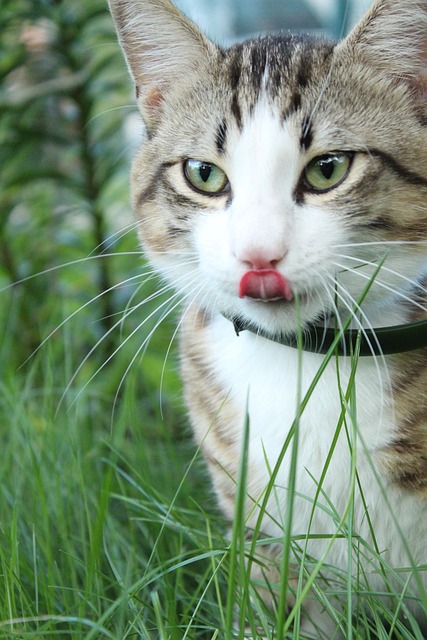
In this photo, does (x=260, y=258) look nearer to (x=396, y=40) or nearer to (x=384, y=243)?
(x=384, y=243)

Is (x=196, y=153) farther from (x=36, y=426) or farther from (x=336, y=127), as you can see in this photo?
(x=36, y=426)

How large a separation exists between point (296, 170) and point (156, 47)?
17.0 inches

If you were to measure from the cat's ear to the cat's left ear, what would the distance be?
0.89 ft

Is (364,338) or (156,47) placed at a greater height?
(156,47)

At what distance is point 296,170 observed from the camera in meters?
1.14

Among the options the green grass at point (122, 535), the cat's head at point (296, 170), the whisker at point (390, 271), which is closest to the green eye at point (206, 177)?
the cat's head at point (296, 170)

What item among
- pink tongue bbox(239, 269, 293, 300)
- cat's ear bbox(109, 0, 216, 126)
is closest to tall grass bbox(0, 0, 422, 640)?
cat's ear bbox(109, 0, 216, 126)

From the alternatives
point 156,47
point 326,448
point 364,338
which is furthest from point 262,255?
point 156,47

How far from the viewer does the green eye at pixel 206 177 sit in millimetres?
1225

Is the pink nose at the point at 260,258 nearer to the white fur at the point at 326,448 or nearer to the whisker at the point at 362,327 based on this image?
the whisker at the point at 362,327

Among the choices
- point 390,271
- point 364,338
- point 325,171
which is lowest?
point 364,338

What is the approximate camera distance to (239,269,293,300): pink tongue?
42.8 inches

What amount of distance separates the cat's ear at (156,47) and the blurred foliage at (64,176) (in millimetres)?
770

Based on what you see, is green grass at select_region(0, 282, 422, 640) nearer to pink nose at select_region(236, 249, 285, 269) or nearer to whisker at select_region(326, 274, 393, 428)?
whisker at select_region(326, 274, 393, 428)
